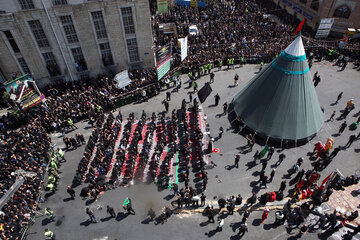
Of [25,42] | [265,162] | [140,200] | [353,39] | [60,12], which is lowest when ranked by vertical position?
[140,200]

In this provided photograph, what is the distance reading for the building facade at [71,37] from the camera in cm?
2736

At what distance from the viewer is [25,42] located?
93.5ft

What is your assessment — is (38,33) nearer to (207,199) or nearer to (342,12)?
(207,199)

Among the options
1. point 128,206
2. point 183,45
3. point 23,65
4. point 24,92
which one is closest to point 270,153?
point 128,206

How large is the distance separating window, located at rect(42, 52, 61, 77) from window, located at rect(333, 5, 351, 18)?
43.7 metres

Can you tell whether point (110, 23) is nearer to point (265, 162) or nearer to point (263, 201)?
point (265, 162)

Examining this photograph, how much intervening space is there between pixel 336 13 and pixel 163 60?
102ft

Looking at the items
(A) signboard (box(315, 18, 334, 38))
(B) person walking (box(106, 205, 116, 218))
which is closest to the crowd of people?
(B) person walking (box(106, 205, 116, 218))

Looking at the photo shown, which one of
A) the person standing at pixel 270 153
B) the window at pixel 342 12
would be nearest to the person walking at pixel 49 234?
the person standing at pixel 270 153

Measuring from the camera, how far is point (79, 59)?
104 ft

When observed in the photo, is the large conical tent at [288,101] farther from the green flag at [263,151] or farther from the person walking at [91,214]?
the person walking at [91,214]

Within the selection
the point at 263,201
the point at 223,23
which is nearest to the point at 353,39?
the point at 223,23

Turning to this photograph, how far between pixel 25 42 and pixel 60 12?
5.61 metres

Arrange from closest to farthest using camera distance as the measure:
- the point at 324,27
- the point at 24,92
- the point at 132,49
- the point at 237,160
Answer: the point at 237,160, the point at 24,92, the point at 132,49, the point at 324,27
